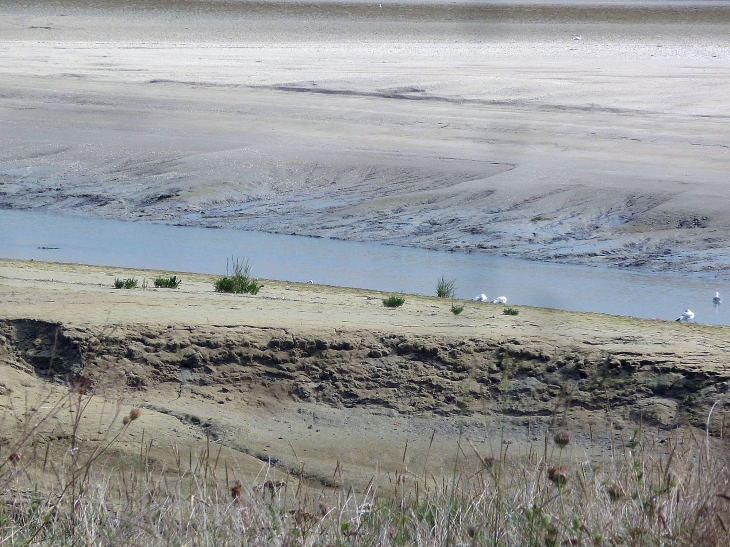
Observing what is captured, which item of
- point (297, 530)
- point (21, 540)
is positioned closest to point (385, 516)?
point (297, 530)

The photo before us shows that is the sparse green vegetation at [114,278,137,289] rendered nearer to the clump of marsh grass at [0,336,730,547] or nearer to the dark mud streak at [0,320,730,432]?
the dark mud streak at [0,320,730,432]

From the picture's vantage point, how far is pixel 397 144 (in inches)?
666

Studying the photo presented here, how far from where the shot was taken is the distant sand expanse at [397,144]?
1341 centimetres

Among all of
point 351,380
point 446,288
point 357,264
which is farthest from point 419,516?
point 357,264

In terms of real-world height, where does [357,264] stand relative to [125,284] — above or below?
above

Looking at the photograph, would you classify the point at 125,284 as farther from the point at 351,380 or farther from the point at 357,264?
the point at 357,264

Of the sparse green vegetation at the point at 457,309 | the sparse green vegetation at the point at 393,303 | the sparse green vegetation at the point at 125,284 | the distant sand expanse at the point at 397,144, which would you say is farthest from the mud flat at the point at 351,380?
the distant sand expanse at the point at 397,144

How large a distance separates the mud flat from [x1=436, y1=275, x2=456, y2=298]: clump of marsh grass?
2.96 m

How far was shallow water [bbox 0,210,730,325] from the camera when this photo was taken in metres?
10.7

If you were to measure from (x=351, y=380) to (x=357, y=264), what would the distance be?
5999mm

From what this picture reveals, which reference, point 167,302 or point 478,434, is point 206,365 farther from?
point 478,434

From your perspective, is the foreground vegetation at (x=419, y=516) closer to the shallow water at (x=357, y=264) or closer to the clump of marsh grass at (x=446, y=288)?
the clump of marsh grass at (x=446, y=288)

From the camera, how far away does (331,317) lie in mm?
7016

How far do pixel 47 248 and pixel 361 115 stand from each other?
7.87m
